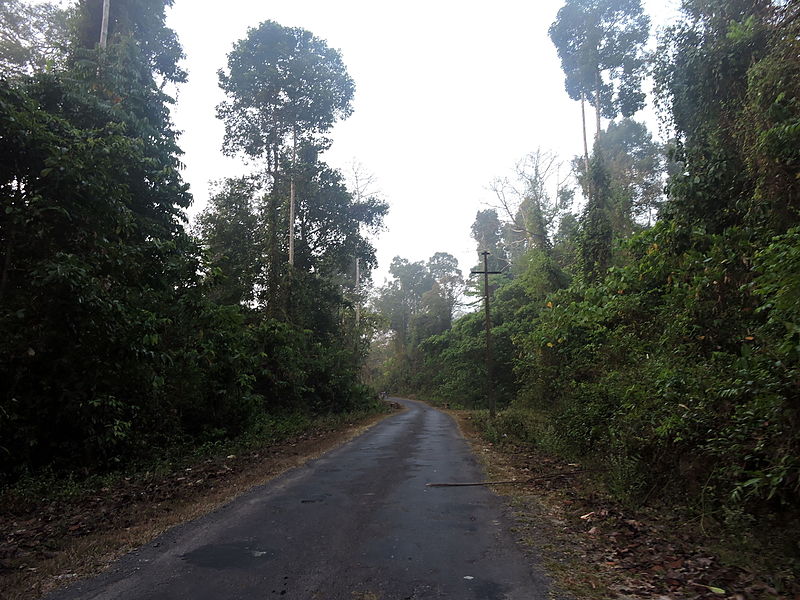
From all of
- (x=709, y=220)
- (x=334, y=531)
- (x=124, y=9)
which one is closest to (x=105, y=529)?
(x=334, y=531)

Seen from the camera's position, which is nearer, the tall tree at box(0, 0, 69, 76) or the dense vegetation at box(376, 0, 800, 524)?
the dense vegetation at box(376, 0, 800, 524)

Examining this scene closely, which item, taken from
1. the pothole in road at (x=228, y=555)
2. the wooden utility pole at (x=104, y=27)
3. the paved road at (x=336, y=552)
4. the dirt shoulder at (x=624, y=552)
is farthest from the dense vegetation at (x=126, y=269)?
the dirt shoulder at (x=624, y=552)

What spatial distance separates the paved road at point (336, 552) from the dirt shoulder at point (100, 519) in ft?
1.14

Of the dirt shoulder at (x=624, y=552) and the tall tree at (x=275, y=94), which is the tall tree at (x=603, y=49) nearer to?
the tall tree at (x=275, y=94)

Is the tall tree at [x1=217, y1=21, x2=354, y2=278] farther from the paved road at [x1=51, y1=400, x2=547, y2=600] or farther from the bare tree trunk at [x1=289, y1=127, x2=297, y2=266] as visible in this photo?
the paved road at [x1=51, y1=400, x2=547, y2=600]

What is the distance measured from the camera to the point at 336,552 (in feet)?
14.5

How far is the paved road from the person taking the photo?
11.9ft

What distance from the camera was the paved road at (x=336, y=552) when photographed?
11.9 feet

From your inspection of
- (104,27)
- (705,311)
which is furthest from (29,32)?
(705,311)

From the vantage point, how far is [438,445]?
1296 centimetres

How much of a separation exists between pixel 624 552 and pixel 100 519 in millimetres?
6006

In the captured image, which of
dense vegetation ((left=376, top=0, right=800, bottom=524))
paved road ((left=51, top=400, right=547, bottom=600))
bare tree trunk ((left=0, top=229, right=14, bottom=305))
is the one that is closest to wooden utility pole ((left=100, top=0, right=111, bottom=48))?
bare tree trunk ((left=0, top=229, right=14, bottom=305))

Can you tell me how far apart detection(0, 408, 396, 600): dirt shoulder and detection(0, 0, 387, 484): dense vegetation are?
1.24 meters

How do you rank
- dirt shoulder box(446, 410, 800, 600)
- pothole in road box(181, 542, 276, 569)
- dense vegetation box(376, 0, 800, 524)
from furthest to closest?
dense vegetation box(376, 0, 800, 524) → pothole in road box(181, 542, 276, 569) → dirt shoulder box(446, 410, 800, 600)
